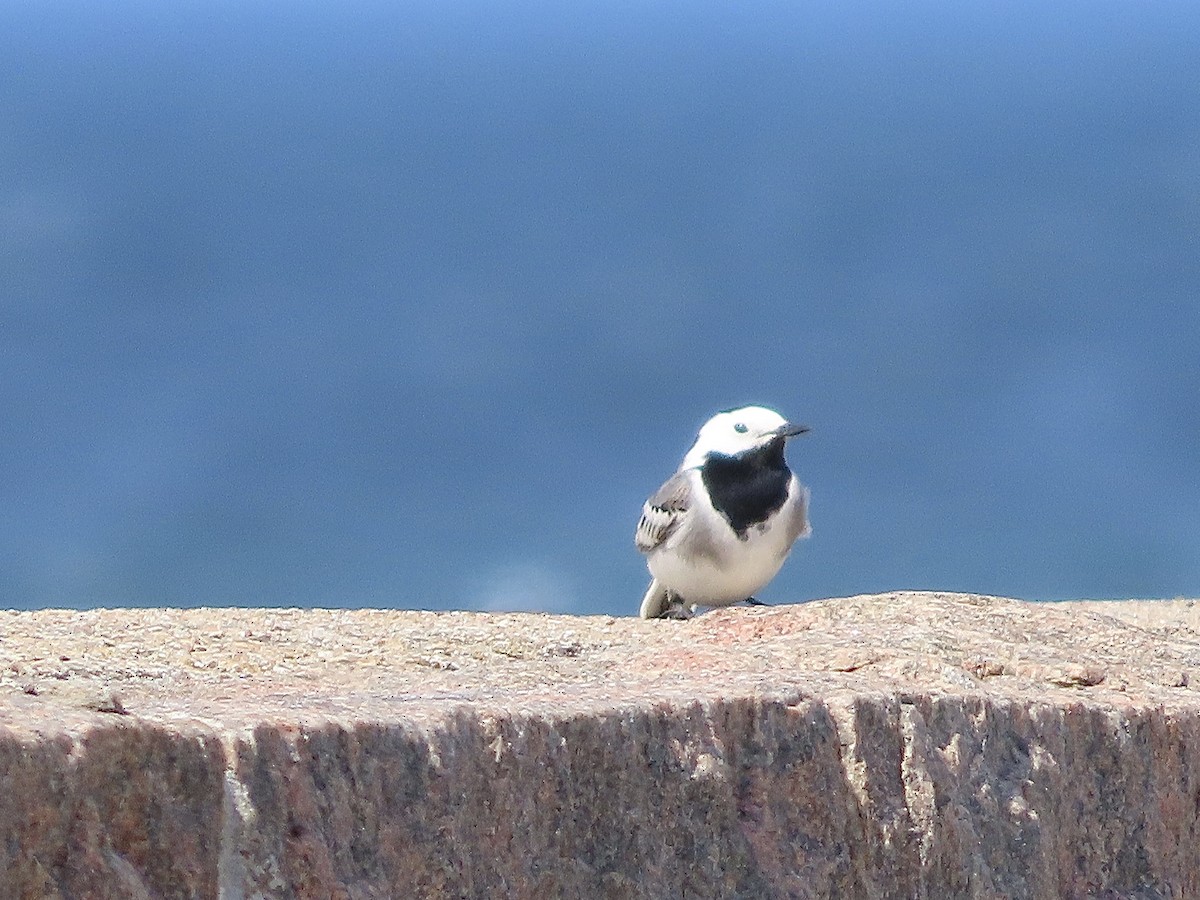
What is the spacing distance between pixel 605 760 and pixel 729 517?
4263 millimetres

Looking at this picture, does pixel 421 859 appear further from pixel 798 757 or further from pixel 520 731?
pixel 798 757

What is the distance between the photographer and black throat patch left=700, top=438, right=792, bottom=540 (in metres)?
7.77

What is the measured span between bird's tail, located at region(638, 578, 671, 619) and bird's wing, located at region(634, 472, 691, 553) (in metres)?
0.22

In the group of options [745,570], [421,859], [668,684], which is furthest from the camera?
[745,570]

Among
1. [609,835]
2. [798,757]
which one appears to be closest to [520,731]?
[609,835]

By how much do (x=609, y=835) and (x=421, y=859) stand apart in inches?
19.3

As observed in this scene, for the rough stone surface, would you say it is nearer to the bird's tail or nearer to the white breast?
the white breast

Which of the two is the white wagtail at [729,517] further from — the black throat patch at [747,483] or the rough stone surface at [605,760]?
the rough stone surface at [605,760]

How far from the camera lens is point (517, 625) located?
6.30 meters

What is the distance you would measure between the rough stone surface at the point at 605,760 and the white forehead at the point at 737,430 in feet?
6.63

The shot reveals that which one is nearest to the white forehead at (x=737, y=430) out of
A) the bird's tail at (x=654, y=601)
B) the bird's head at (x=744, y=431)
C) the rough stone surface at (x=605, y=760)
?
the bird's head at (x=744, y=431)

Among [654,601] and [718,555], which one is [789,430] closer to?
[718,555]

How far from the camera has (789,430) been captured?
7855mm

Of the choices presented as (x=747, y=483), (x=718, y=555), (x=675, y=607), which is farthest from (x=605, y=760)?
(x=675, y=607)
